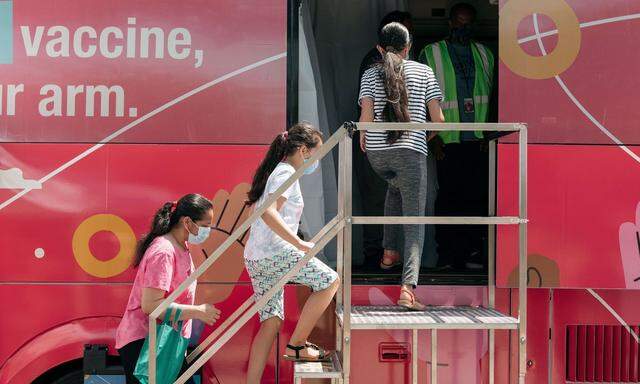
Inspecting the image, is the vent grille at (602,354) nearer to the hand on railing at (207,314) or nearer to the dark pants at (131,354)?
the hand on railing at (207,314)

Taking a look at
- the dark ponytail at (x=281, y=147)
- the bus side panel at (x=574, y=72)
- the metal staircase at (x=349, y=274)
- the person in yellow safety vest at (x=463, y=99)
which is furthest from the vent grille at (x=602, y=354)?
the dark ponytail at (x=281, y=147)

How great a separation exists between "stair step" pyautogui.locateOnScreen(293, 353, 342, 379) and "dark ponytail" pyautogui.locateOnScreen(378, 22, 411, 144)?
1.24 metres

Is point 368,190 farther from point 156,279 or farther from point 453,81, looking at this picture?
point 156,279

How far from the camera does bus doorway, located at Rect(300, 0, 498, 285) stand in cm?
471

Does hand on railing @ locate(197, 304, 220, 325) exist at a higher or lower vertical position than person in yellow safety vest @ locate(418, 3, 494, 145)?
lower

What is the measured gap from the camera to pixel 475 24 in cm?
510

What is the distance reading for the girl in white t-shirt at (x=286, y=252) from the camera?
349 centimetres

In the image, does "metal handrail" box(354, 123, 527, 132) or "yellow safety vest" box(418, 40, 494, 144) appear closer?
"metal handrail" box(354, 123, 527, 132)

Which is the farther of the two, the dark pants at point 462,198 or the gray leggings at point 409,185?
the dark pants at point 462,198

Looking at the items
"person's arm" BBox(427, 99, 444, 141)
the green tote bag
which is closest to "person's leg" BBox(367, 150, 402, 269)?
"person's arm" BBox(427, 99, 444, 141)

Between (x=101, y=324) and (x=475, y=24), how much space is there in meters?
3.35

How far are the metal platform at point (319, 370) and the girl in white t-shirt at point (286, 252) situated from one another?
0.17 ft

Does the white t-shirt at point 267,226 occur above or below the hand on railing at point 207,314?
above

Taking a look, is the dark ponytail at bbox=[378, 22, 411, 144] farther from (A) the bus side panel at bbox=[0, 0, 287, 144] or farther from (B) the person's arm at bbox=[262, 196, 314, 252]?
(B) the person's arm at bbox=[262, 196, 314, 252]
